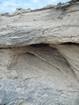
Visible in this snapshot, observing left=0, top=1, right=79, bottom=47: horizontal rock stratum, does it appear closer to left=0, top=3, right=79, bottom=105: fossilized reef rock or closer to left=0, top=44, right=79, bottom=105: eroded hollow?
left=0, top=3, right=79, bottom=105: fossilized reef rock

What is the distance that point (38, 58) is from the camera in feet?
6.67

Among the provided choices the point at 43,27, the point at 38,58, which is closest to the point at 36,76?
the point at 38,58

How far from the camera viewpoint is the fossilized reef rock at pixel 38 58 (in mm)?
1733

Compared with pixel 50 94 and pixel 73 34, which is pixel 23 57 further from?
pixel 73 34

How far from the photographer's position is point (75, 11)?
167 cm

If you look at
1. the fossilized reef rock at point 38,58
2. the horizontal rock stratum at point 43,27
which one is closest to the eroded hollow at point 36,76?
the fossilized reef rock at point 38,58

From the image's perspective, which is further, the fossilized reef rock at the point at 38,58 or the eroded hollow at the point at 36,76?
the eroded hollow at the point at 36,76

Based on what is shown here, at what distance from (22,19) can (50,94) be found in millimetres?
763

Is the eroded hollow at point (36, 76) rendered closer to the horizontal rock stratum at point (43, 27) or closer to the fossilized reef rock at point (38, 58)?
the fossilized reef rock at point (38, 58)

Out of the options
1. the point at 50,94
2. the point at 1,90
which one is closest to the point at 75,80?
the point at 50,94

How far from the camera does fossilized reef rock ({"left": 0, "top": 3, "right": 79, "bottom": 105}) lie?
1.73m

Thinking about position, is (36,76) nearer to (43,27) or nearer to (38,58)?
(38,58)

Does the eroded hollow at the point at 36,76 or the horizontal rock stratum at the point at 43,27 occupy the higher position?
the horizontal rock stratum at the point at 43,27

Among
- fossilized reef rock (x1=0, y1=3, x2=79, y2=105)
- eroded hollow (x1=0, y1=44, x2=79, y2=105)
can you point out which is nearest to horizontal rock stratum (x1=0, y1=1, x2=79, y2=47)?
fossilized reef rock (x1=0, y1=3, x2=79, y2=105)
